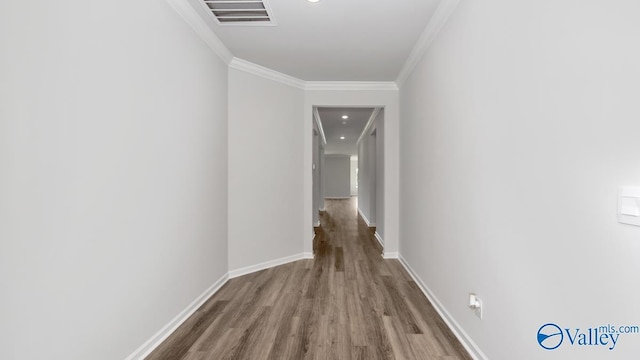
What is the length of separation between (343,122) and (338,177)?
27.1 ft

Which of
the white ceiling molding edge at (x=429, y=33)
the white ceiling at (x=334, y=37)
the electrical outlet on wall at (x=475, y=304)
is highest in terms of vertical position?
the white ceiling at (x=334, y=37)

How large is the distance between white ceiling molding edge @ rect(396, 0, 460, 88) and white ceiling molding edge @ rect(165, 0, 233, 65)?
190cm

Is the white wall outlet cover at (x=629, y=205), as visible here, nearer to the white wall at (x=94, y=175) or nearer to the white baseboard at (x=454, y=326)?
the white baseboard at (x=454, y=326)

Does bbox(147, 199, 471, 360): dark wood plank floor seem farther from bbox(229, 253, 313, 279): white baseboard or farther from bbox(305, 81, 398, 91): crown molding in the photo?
bbox(305, 81, 398, 91): crown molding

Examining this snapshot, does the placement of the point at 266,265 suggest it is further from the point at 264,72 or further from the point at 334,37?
the point at 334,37

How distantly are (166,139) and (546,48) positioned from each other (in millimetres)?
2199

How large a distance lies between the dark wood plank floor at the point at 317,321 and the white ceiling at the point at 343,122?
3.07 meters

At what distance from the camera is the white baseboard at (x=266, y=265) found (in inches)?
136

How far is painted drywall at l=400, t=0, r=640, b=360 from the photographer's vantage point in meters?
0.96

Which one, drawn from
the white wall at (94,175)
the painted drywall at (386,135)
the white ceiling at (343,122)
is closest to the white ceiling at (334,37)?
the painted drywall at (386,135)

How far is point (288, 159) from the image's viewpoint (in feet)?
13.1

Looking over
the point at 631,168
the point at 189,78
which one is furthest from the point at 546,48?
the point at 189,78

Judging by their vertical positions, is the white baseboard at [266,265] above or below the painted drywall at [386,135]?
below

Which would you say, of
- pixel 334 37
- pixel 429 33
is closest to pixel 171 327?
pixel 334 37
